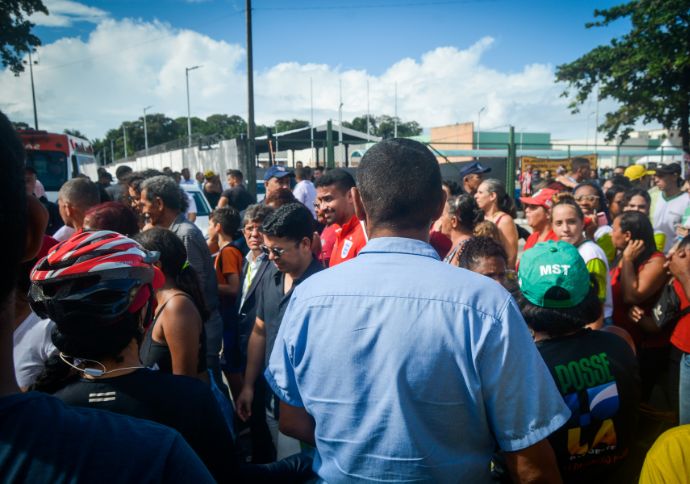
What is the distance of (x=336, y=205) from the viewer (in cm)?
393

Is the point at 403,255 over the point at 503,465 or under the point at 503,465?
over

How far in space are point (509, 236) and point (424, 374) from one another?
3414mm

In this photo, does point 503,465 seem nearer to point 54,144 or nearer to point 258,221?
point 258,221

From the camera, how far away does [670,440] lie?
4.20 ft

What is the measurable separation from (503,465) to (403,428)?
58cm

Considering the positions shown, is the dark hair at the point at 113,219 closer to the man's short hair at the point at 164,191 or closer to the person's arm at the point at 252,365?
the man's short hair at the point at 164,191

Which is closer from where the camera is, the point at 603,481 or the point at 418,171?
the point at 418,171

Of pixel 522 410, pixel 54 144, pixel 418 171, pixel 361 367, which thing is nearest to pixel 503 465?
pixel 522 410

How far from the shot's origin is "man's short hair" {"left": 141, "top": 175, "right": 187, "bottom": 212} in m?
4.02

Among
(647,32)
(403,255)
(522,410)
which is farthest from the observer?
(647,32)

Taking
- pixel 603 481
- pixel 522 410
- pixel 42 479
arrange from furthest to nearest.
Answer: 1. pixel 603 481
2. pixel 522 410
3. pixel 42 479

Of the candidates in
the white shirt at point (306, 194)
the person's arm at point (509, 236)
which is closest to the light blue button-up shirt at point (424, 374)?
the person's arm at point (509, 236)

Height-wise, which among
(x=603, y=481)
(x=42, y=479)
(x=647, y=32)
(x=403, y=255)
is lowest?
(x=603, y=481)

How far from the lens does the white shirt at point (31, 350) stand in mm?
1875
